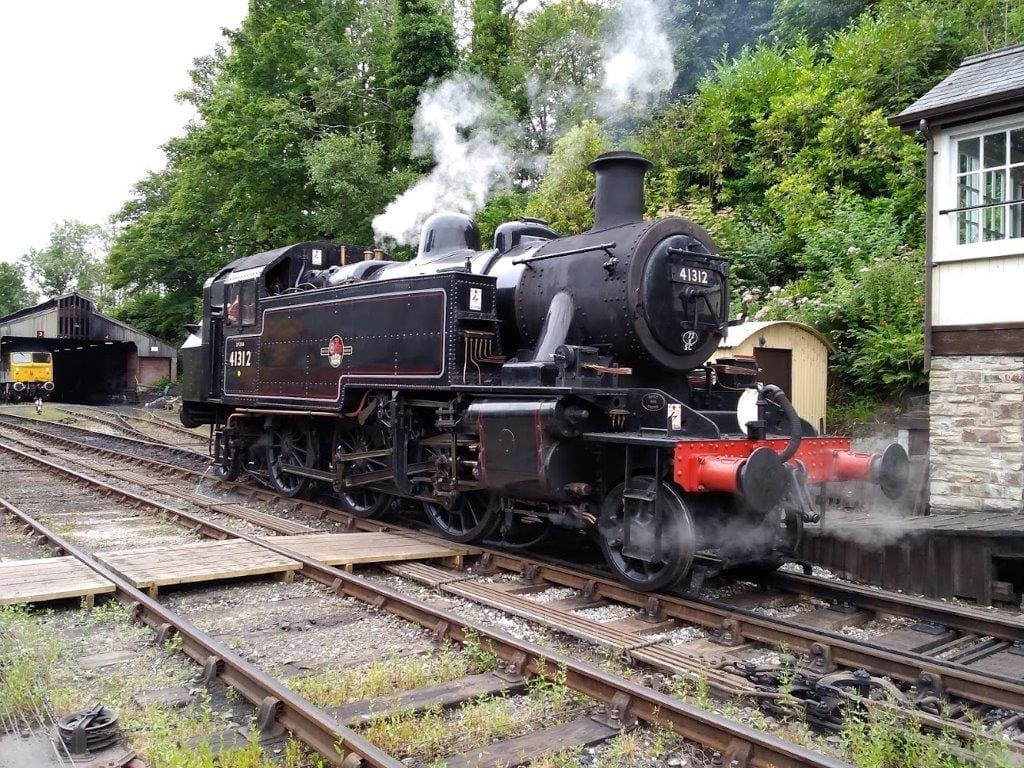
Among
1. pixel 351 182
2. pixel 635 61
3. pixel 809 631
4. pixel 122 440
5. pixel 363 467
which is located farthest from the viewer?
pixel 635 61

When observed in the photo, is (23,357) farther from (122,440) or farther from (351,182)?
(351,182)

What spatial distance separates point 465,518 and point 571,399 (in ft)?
7.60

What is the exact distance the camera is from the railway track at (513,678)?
3303 millimetres

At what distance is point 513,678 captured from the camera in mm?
4273

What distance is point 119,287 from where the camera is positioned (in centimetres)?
3089

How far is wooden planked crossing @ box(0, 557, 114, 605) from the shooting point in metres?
5.43

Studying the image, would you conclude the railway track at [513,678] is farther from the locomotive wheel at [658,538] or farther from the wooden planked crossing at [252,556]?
the locomotive wheel at [658,538]

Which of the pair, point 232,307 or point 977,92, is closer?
point 977,92

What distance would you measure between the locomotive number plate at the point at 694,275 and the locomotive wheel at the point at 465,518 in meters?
2.50

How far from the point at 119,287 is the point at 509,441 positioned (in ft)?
95.2

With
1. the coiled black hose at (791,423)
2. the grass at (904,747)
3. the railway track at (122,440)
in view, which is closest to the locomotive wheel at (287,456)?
the railway track at (122,440)

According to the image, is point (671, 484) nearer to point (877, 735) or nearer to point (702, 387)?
point (702, 387)

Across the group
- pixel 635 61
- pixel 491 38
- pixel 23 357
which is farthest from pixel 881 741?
pixel 23 357

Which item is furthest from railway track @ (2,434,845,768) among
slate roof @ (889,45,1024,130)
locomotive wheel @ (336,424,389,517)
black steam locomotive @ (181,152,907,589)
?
slate roof @ (889,45,1024,130)
